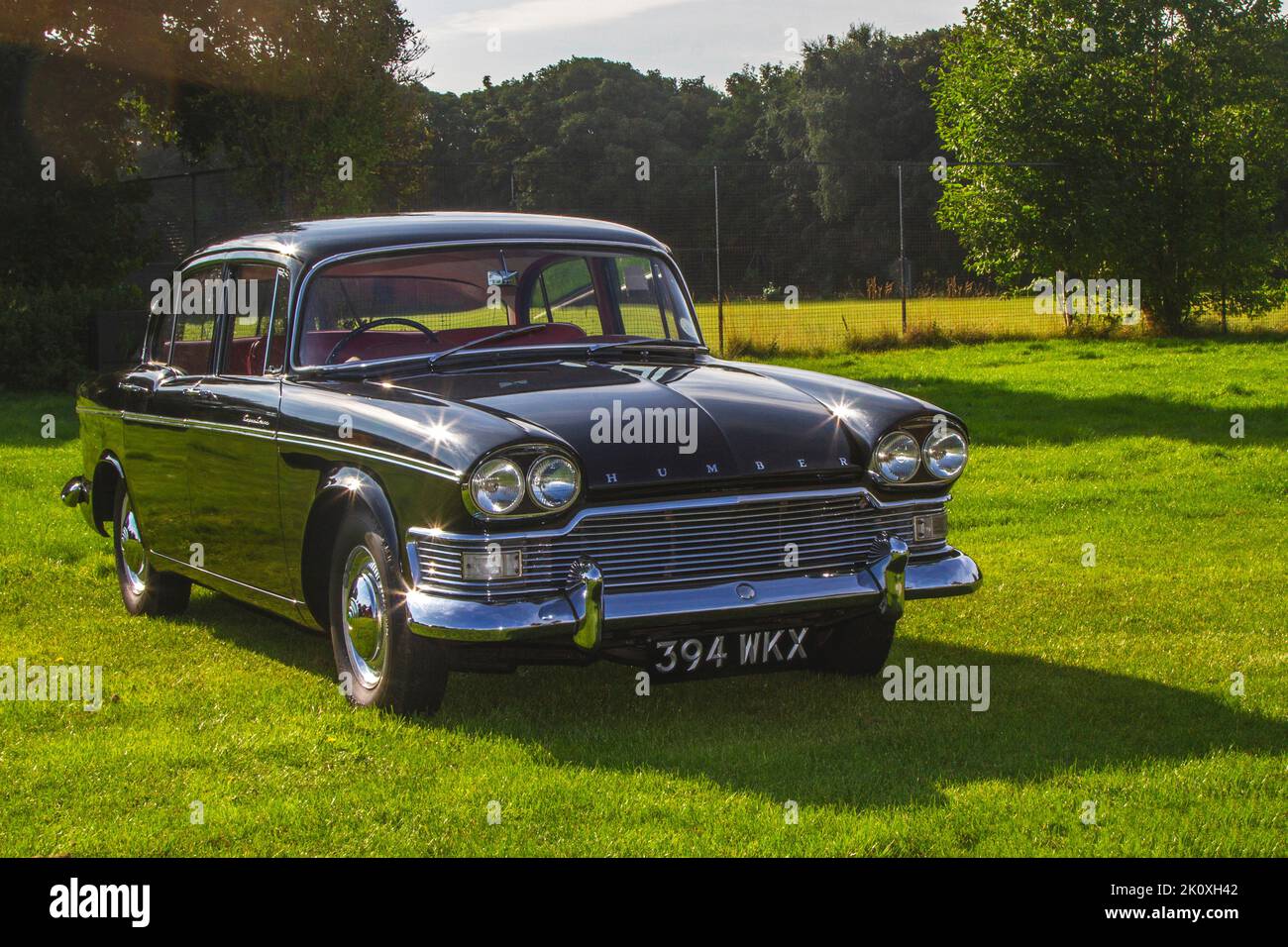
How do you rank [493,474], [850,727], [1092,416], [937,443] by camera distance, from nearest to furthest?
[493,474]
[850,727]
[937,443]
[1092,416]

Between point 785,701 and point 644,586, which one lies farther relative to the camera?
point 785,701

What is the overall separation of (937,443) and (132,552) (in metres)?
4.34

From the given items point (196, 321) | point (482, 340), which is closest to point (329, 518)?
point (482, 340)

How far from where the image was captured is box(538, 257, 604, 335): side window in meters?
7.08

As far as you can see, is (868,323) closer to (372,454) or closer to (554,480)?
(372,454)

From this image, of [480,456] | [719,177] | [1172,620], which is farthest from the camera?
[719,177]

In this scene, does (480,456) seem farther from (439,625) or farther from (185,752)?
(185,752)

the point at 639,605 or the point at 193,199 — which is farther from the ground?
the point at 193,199

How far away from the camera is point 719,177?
23266 millimetres

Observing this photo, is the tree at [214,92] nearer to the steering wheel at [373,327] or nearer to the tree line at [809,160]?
the tree line at [809,160]

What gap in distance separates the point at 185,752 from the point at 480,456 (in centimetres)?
150

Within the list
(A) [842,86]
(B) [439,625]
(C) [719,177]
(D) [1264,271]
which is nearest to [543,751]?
(B) [439,625]

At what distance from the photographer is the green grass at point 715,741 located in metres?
4.65

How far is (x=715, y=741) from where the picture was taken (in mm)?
5637
